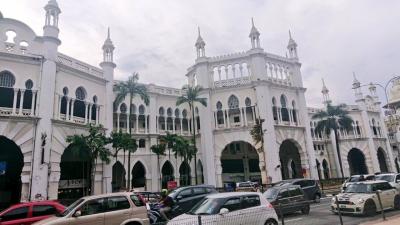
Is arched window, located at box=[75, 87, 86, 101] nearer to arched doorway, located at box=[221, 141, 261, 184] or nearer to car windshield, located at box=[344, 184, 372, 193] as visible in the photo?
arched doorway, located at box=[221, 141, 261, 184]

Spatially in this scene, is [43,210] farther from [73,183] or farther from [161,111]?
[161,111]

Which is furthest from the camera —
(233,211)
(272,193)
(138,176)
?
(138,176)

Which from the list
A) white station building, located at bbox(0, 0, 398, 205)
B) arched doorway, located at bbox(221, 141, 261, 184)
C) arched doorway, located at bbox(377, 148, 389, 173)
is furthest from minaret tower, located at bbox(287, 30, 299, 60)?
arched doorway, located at bbox(377, 148, 389, 173)

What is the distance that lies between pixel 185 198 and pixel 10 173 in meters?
24.6

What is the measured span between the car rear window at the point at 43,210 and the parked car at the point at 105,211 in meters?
3.27

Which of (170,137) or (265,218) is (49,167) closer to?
(170,137)

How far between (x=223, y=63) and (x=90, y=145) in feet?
74.7

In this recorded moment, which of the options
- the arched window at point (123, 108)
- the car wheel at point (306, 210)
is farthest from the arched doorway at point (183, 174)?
the car wheel at point (306, 210)

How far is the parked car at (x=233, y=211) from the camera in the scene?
9.56 m

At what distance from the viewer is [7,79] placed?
88.0 ft

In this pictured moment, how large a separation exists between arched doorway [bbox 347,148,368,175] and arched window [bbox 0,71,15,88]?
58421 millimetres

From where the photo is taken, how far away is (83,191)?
34.4 metres

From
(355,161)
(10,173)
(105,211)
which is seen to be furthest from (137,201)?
(355,161)

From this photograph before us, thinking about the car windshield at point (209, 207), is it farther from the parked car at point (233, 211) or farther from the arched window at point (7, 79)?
the arched window at point (7, 79)
